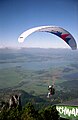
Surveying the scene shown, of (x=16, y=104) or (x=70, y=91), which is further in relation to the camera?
(x=70, y=91)

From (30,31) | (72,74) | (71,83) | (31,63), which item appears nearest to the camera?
(30,31)

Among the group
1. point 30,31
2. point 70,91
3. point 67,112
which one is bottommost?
point 70,91

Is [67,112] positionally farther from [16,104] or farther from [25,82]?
[25,82]

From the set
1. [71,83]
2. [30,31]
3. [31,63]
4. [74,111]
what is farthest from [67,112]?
[31,63]

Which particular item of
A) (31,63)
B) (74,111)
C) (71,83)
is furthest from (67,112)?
(31,63)

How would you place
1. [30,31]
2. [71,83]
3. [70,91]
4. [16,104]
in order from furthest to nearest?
[71,83] → [70,91] → [16,104] → [30,31]

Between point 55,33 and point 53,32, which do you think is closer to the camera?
point 53,32

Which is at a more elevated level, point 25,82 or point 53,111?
point 53,111

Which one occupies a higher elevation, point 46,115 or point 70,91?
point 46,115

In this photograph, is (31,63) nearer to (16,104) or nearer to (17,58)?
(17,58)
